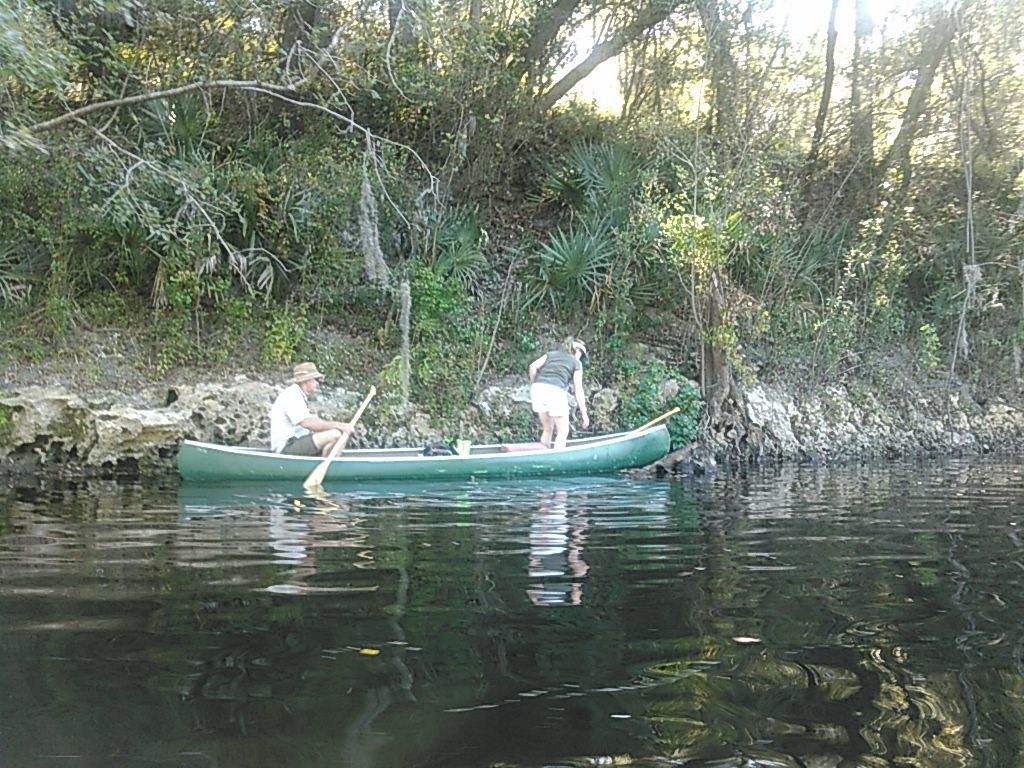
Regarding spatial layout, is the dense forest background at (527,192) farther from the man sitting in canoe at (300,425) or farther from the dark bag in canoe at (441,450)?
the man sitting in canoe at (300,425)

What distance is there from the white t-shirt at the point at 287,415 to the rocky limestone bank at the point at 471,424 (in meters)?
1.65

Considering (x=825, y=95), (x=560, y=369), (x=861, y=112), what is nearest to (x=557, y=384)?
(x=560, y=369)

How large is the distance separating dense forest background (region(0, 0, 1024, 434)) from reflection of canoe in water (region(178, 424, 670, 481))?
212 cm

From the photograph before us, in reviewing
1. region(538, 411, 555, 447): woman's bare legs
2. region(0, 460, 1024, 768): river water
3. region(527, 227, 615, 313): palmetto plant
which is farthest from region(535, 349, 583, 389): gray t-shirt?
region(0, 460, 1024, 768): river water

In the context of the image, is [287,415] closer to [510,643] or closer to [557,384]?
[557,384]

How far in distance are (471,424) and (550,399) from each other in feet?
6.14

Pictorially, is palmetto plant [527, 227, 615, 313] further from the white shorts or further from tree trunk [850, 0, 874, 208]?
tree trunk [850, 0, 874, 208]

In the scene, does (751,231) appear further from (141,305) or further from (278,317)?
(141,305)

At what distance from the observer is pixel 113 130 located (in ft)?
40.2

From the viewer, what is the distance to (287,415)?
419 inches

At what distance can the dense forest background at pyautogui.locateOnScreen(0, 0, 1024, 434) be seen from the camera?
12117 millimetres

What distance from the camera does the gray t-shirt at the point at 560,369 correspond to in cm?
1204

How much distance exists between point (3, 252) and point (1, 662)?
11190 millimetres

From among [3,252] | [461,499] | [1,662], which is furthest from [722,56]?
[1,662]
